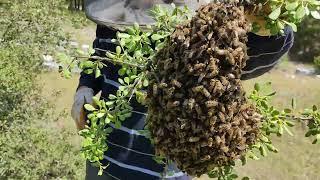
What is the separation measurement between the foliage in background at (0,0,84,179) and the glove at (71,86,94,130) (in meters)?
2.19

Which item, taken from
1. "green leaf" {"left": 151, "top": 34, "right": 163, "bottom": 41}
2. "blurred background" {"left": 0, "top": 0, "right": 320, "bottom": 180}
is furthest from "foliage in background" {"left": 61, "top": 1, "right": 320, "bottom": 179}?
"blurred background" {"left": 0, "top": 0, "right": 320, "bottom": 180}

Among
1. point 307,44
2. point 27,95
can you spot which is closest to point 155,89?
point 27,95

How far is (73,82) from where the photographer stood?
9688mm

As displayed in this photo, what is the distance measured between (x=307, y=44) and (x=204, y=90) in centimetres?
1501

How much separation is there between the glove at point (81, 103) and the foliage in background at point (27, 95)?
86.3 inches

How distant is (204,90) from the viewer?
1.12m

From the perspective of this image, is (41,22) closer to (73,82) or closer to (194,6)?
(194,6)

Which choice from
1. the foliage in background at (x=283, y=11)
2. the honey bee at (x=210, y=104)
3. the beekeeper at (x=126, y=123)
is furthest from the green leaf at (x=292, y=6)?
the beekeeper at (x=126, y=123)

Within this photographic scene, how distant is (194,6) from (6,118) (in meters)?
3.11

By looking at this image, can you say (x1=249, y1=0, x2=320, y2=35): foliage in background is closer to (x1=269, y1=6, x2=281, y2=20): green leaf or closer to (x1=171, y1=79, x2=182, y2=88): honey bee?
(x1=269, y1=6, x2=281, y2=20): green leaf

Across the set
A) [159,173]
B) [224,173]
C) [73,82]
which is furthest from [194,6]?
[73,82]

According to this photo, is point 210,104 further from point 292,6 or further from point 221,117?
point 292,6

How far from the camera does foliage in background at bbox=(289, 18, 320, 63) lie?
598 inches

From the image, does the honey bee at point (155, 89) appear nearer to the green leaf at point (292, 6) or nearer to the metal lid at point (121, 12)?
the green leaf at point (292, 6)
